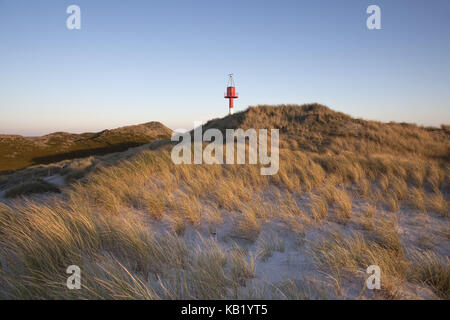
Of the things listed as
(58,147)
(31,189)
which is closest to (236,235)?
(31,189)

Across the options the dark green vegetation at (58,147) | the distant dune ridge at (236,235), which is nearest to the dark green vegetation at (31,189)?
the distant dune ridge at (236,235)

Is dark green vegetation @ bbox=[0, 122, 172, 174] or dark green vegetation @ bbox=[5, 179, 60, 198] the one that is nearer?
dark green vegetation @ bbox=[5, 179, 60, 198]

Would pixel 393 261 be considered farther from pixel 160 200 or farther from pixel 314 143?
pixel 314 143

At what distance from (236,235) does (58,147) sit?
4527 centimetres

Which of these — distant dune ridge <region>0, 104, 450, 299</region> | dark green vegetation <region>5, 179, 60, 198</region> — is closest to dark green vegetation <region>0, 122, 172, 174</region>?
dark green vegetation <region>5, 179, 60, 198</region>

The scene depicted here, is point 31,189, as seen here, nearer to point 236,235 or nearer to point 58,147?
point 236,235

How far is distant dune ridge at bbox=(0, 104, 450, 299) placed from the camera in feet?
6.16

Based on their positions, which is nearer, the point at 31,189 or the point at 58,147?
the point at 31,189

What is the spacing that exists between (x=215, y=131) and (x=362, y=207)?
518 inches

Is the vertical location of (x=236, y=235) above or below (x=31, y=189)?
below

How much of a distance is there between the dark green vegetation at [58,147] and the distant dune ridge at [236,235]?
29474mm

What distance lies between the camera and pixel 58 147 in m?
37.1

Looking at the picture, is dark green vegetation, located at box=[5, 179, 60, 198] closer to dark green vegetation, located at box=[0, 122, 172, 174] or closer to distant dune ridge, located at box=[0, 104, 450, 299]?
distant dune ridge, located at box=[0, 104, 450, 299]

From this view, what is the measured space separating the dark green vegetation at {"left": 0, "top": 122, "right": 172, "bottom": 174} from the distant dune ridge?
2947 cm
